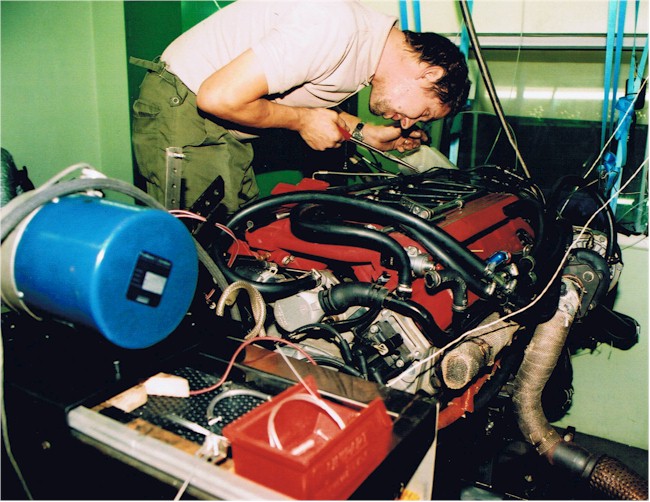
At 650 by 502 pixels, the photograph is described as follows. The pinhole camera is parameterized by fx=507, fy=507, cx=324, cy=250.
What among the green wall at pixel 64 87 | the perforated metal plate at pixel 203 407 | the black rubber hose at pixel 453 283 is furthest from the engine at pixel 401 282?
the green wall at pixel 64 87

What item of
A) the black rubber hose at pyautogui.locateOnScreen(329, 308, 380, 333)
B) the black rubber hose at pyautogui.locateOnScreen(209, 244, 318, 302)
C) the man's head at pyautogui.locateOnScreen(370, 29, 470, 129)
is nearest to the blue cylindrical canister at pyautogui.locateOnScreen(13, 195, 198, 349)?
the black rubber hose at pyautogui.locateOnScreen(209, 244, 318, 302)

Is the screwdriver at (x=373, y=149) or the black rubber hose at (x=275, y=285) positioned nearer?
the black rubber hose at (x=275, y=285)

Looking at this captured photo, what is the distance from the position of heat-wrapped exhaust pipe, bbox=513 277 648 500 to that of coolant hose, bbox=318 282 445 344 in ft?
1.90

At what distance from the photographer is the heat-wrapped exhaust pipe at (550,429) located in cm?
171

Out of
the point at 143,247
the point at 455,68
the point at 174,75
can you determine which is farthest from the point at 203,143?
the point at 143,247

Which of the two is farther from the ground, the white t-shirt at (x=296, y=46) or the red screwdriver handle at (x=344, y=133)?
the white t-shirt at (x=296, y=46)

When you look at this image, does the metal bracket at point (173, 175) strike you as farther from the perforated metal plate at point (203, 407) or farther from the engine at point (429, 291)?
the perforated metal plate at point (203, 407)

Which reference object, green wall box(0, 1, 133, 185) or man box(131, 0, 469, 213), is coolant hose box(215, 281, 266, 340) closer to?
man box(131, 0, 469, 213)

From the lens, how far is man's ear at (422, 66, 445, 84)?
2166 millimetres

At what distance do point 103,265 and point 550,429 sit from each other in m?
1.73

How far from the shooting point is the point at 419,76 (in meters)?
2.18

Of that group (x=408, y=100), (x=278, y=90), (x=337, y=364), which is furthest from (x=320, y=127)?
(x=337, y=364)

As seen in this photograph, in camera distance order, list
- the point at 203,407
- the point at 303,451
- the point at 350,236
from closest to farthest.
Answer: the point at 303,451
the point at 203,407
the point at 350,236

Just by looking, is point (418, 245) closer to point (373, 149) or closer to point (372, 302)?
point (372, 302)
